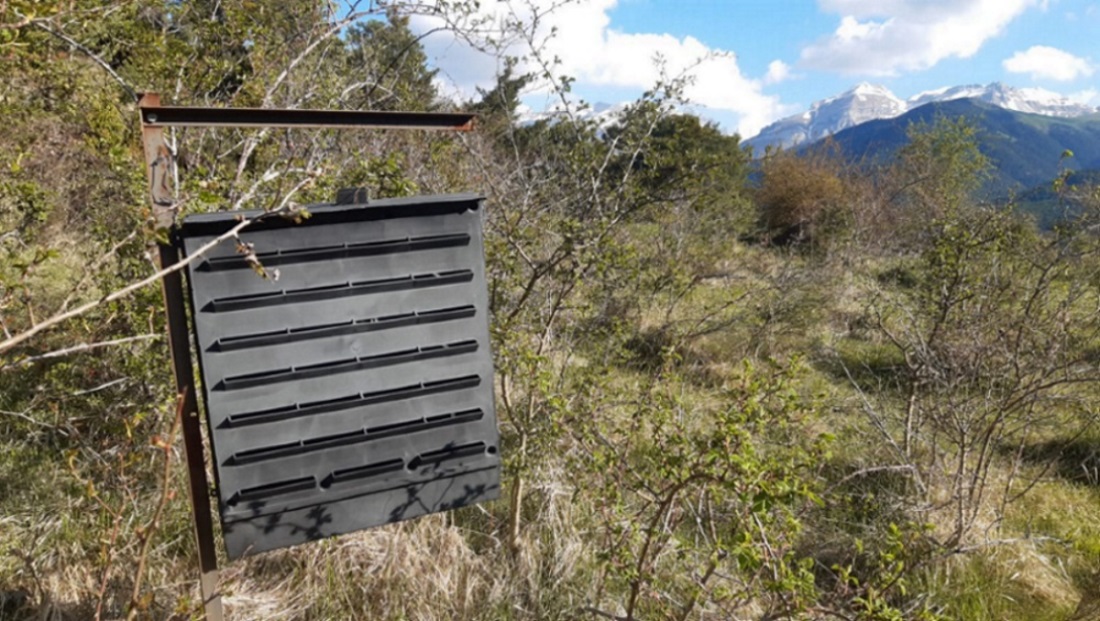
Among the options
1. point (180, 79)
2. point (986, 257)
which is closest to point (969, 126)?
point (986, 257)

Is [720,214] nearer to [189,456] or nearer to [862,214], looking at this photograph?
[862,214]

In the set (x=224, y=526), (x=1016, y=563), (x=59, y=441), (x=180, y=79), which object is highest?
(x=180, y=79)

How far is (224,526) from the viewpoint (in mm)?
1566

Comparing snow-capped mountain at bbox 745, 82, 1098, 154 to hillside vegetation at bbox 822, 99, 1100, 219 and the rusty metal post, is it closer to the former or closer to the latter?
hillside vegetation at bbox 822, 99, 1100, 219

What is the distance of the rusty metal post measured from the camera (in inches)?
59.7

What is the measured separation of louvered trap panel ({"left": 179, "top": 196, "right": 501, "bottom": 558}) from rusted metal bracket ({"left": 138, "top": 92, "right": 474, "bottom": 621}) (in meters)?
A: 0.11

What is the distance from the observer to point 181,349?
161cm

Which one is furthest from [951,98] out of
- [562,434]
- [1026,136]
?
[562,434]

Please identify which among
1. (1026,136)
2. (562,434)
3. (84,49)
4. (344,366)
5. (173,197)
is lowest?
(562,434)

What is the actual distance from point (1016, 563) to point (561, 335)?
Result: 8.74 feet

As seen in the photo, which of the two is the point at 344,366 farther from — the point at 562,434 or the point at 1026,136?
the point at 1026,136

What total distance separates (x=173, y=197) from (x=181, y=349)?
14.9 inches

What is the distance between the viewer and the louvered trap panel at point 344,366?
1526 millimetres

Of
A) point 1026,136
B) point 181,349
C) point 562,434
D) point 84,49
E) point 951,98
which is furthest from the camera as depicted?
point 951,98
